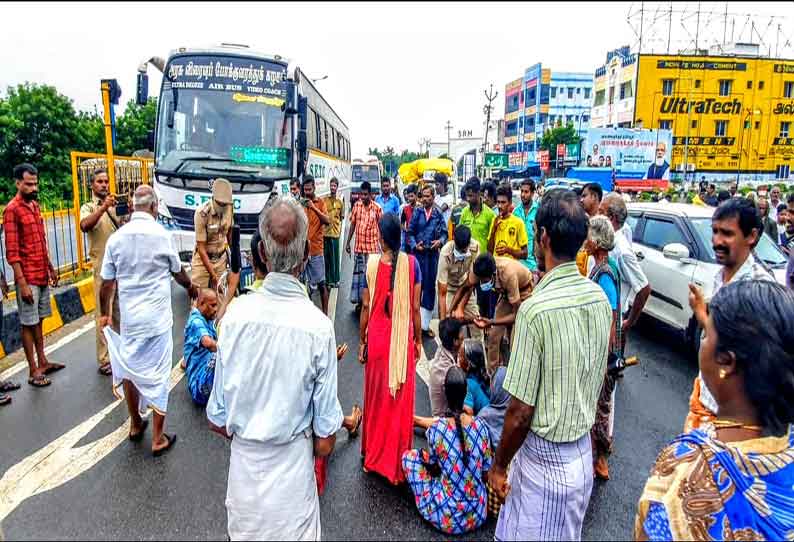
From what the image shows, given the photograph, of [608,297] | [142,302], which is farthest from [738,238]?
[142,302]

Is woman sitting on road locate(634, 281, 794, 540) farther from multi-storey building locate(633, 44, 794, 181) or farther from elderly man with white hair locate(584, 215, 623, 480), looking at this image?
multi-storey building locate(633, 44, 794, 181)

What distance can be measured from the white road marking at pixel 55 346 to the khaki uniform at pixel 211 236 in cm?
171

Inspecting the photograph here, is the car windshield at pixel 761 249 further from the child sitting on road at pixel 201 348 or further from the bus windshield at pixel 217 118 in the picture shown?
the bus windshield at pixel 217 118

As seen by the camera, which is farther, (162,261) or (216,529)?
(162,261)

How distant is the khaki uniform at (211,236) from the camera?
18.8 feet

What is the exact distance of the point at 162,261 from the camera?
3.80 m

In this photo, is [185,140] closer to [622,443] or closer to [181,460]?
[181,460]

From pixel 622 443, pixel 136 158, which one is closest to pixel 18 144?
pixel 136 158

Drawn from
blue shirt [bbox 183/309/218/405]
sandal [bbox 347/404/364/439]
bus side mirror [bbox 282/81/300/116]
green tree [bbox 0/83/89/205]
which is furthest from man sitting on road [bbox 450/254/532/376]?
green tree [bbox 0/83/89/205]

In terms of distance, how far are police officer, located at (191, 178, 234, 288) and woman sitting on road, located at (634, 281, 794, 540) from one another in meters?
5.02

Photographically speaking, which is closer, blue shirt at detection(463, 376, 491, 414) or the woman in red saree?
the woman in red saree

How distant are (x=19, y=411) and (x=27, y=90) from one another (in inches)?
1078

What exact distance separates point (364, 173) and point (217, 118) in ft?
79.1

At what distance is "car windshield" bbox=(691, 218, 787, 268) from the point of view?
598cm
